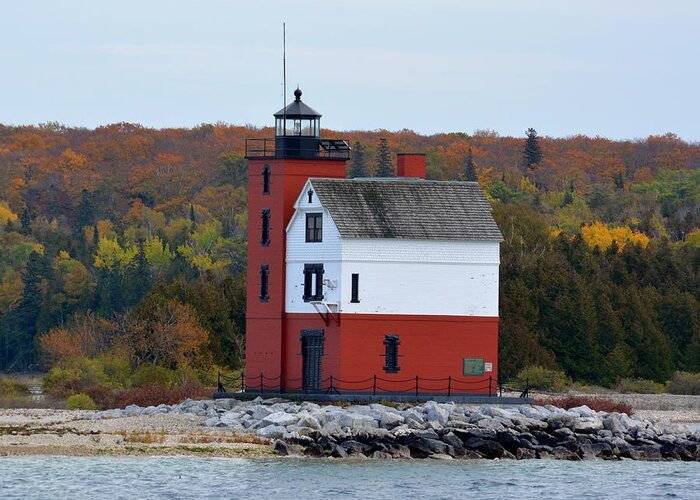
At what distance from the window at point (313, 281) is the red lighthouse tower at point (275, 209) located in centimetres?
98

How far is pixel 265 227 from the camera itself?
188 feet

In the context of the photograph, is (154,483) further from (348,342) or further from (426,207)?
(426,207)

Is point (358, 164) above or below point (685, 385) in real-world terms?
above

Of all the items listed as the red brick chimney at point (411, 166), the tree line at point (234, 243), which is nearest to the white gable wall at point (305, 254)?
the red brick chimney at point (411, 166)

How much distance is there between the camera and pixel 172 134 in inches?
5984

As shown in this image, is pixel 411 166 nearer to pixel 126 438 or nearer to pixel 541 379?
pixel 541 379

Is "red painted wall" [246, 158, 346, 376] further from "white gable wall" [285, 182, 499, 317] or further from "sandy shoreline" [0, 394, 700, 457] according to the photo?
"sandy shoreline" [0, 394, 700, 457]

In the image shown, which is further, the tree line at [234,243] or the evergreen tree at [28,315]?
the evergreen tree at [28,315]

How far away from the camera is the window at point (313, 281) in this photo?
182 ft

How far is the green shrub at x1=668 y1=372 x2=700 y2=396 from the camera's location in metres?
69.2

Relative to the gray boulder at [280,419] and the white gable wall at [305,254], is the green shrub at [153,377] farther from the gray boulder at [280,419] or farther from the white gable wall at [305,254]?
the gray boulder at [280,419]

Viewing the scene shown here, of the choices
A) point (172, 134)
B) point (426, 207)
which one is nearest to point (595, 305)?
point (426, 207)

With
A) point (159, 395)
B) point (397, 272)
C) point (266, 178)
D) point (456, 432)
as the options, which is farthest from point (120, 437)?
point (266, 178)

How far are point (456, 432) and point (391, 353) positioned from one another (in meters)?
5.55
